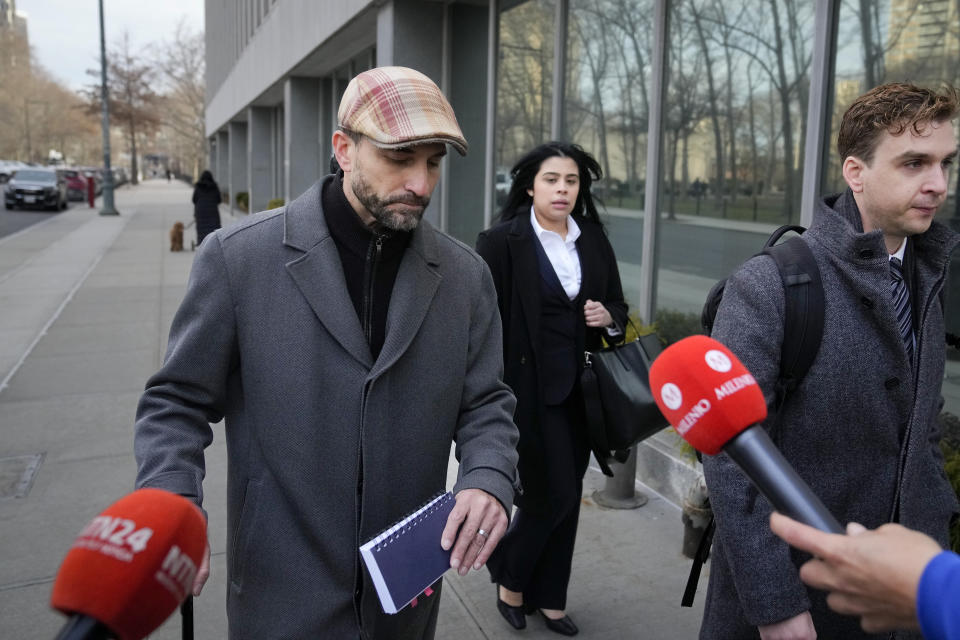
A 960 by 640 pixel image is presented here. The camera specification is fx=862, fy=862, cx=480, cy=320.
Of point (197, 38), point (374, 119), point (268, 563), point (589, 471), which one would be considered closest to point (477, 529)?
point (268, 563)

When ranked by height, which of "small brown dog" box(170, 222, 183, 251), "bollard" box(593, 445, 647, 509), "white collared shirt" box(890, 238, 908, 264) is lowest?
"bollard" box(593, 445, 647, 509)

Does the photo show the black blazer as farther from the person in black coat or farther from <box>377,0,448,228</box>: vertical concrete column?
the person in black coat

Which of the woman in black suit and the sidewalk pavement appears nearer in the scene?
the woman in black suit

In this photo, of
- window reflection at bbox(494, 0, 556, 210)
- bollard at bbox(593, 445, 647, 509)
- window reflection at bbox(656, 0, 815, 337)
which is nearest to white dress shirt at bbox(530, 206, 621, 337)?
bollard at bbox(593, 445, 647, 509)

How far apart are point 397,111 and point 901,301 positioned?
131cm

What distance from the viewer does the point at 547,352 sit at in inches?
140

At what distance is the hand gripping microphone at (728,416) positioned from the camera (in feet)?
4.03

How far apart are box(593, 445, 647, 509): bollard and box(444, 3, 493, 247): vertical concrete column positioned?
4.63 m

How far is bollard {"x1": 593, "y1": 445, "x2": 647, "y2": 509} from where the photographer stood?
4.86 meters

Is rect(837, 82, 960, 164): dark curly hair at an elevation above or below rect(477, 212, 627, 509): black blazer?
above

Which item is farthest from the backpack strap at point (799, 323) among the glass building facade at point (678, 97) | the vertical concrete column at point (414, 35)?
the vertical concrete column at point (414, 35)

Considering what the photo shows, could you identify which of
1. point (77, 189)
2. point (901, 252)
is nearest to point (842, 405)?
point (901, 252)

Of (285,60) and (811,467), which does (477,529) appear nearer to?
(811,467)

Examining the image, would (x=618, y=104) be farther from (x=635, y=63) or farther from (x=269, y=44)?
(x=269, y=44)
